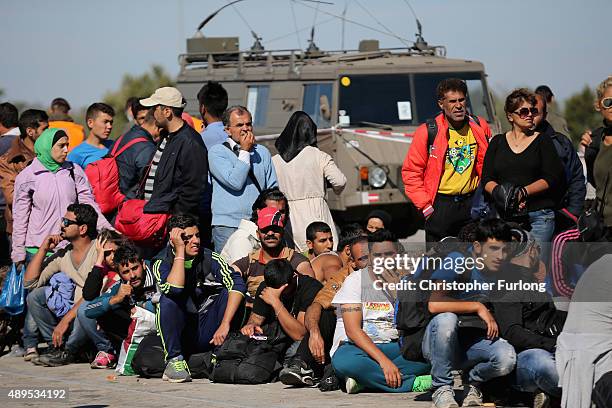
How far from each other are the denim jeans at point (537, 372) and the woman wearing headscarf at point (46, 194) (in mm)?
4697

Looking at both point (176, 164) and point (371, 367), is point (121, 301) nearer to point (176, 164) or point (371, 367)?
point (176, 164)

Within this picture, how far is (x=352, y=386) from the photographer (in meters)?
8.41

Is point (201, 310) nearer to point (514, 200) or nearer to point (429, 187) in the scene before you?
point (429, 187)

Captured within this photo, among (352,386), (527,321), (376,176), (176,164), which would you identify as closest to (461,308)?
(527,321)

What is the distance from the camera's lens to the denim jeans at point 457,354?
25.0 feet

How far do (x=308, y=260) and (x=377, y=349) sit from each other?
5.30ft

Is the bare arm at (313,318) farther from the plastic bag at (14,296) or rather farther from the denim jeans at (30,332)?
the plastic bag at (14,296)

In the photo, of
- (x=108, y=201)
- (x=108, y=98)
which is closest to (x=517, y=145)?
(x=108, y=201)

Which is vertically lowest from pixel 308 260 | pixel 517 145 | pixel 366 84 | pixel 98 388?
pixel 98 388

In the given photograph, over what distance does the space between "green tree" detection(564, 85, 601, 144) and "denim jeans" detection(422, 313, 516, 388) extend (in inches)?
1429

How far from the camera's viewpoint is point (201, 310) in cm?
962

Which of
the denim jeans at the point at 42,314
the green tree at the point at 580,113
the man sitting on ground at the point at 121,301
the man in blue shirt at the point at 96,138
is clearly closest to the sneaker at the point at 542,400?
the man sitting on ground at the point at 121,301

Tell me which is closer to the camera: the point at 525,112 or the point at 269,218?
the point at 525,112

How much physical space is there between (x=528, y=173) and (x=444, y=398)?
73.6 inches
